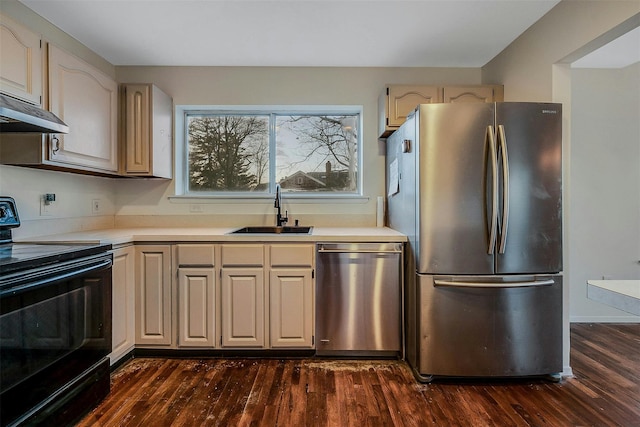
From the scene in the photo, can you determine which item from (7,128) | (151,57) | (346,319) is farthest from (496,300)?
(151,57)

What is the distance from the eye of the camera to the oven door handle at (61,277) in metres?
1.33

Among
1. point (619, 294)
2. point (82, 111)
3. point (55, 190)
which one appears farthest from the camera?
point (55, 190)

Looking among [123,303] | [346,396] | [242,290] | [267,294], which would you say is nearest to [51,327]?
[123,303]

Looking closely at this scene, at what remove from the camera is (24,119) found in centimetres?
158

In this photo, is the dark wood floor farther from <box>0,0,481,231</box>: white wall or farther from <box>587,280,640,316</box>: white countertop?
<box>0,0,481,231</box>: white wall

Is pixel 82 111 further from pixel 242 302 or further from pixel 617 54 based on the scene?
pixel 617 54

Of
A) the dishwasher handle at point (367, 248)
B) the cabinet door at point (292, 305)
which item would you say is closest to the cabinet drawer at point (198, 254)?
the cabinet door at point (292, 305)

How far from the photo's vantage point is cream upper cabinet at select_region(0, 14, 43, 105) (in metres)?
1.67

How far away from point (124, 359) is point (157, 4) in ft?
7.82

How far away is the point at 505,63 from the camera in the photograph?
2.62 metres

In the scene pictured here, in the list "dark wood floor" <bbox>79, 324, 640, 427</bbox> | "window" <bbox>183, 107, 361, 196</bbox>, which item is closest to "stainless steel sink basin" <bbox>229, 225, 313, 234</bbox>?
"window" <bbox>183, 107, 361, 196</bbox>

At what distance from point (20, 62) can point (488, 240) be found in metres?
2.83

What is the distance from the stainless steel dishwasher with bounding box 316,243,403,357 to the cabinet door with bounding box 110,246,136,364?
1.32 m

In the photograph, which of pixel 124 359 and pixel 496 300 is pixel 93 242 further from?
pixel 496 300
